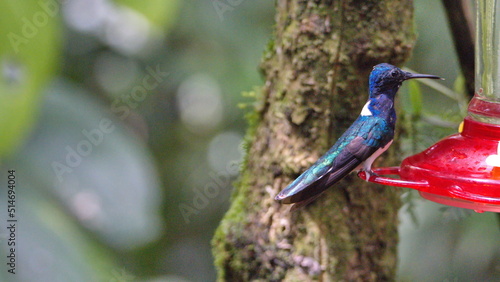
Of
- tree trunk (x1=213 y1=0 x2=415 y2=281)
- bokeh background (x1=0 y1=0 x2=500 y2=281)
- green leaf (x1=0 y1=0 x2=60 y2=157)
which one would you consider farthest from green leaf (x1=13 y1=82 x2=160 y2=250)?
tree trunk (x1=213 y1=0 x2=415 y2=281)

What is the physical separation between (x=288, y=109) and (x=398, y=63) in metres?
0.35

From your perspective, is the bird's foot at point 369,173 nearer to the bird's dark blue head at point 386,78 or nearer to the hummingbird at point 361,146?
the hummingbird at point 361,146

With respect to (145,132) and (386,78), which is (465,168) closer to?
(386,78)

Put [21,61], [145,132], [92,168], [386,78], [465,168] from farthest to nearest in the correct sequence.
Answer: [145,132]
[92,168]
[21,61]
[386,78]
[465,168]

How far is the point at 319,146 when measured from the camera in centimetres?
168

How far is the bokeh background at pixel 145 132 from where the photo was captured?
→ 2.16m

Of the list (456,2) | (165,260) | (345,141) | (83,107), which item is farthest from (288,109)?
(165,260)

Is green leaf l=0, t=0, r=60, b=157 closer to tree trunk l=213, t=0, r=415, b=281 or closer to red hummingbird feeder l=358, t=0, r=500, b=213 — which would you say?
tree trunk l=213, t=0, r=415, b=281

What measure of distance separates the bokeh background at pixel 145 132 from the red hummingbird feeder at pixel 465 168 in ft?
1.30

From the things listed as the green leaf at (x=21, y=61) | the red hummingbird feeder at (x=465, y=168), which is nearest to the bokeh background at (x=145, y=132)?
the green leaf at (x=21, y=61)

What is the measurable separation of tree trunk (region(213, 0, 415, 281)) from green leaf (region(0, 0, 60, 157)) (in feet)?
2.45

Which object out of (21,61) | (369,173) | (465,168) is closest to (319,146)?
(369,173)

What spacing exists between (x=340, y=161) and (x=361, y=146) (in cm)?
7

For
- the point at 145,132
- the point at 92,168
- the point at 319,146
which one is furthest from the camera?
the point at 145,132
